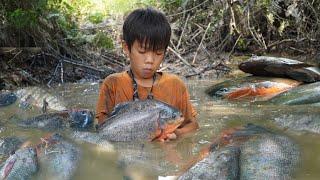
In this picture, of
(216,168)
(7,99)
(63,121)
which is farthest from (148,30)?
(7,99)

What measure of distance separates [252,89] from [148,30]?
11.2 ft

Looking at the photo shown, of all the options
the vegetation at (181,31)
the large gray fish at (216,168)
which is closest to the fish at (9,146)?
the large gray fish at (216,168)

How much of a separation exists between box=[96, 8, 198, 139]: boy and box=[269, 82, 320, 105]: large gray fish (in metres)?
2.25

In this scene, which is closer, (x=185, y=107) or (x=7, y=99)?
(x=185, y=107)

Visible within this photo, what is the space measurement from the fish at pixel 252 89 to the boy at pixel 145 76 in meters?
2.69

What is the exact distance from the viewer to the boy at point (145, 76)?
11.9 ft

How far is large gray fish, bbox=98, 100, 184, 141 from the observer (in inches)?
136

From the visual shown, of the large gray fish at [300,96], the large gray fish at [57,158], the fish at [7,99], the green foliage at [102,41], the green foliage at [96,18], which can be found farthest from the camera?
the green foliage at [96,18]

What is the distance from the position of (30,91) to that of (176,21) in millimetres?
4458

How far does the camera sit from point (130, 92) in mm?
3824

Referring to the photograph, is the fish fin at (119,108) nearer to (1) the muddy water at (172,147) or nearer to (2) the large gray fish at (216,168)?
(1) the muddy water at (172,147)

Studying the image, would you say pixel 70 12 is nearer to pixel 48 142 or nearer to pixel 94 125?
pixel 94 125

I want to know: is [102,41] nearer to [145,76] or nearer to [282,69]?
[282,69]

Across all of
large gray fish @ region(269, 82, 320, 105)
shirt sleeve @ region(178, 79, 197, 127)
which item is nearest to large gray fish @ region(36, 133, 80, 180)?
shirt sleeve @ region(178, 79, 197, 127)
